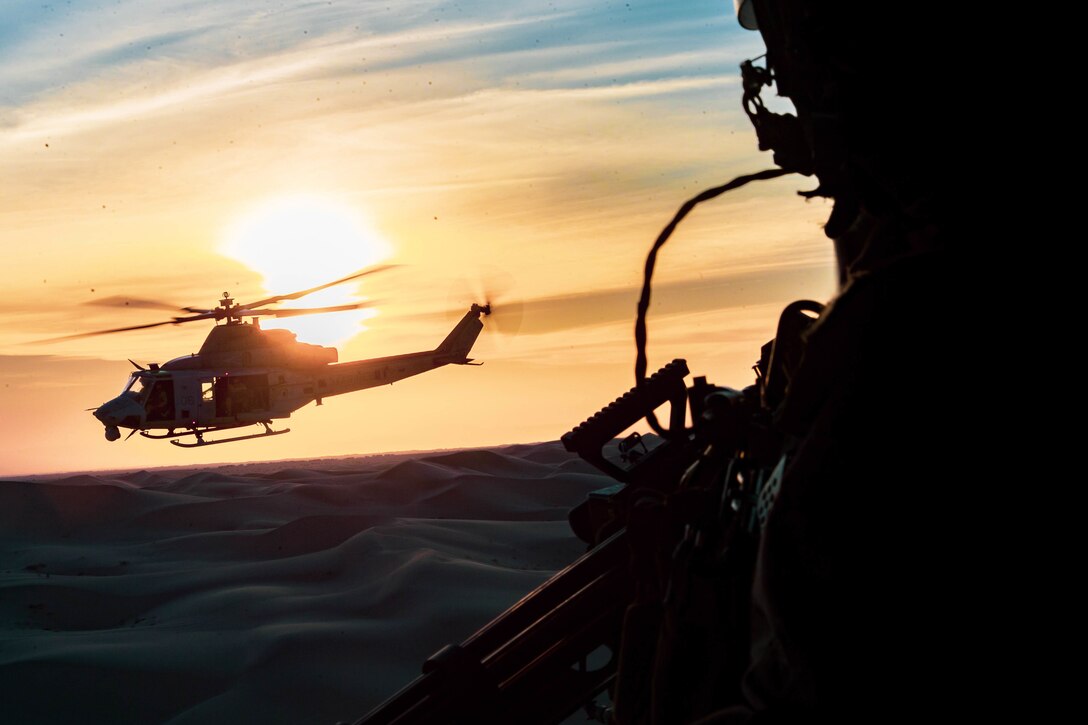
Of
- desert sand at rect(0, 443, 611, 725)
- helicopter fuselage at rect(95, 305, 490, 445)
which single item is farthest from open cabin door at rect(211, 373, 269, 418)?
desert sand at rect(0, 443, 611, 725)

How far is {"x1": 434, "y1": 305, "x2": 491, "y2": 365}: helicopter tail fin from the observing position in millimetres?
25219

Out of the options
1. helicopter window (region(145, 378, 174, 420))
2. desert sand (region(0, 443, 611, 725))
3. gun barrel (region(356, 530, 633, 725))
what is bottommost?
desert sand (region(0, 443, 611, 725))

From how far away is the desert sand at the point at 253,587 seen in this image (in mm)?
8617

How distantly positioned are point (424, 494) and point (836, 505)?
2133cm

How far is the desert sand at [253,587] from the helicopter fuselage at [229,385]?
191cm

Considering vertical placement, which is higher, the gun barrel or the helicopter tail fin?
the helicopter tail fin

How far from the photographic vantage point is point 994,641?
97 centimetres

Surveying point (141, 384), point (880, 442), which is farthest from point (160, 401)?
point (880, 442)

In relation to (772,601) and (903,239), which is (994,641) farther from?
(903,239)

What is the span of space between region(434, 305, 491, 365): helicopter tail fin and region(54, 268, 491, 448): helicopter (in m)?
4.33

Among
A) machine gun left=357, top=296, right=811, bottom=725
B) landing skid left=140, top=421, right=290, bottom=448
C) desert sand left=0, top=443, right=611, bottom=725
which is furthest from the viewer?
landing skid left=140, top=421, right=290, bottom=448

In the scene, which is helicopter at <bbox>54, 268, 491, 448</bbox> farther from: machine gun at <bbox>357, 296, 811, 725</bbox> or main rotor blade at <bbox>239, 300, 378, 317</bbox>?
machine gun at <bbox>357, 296, 811, 725</bbox>

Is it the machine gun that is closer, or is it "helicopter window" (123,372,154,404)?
the machine gun

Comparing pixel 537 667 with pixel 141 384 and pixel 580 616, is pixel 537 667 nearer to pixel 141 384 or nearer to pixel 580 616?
pixel 580 616
